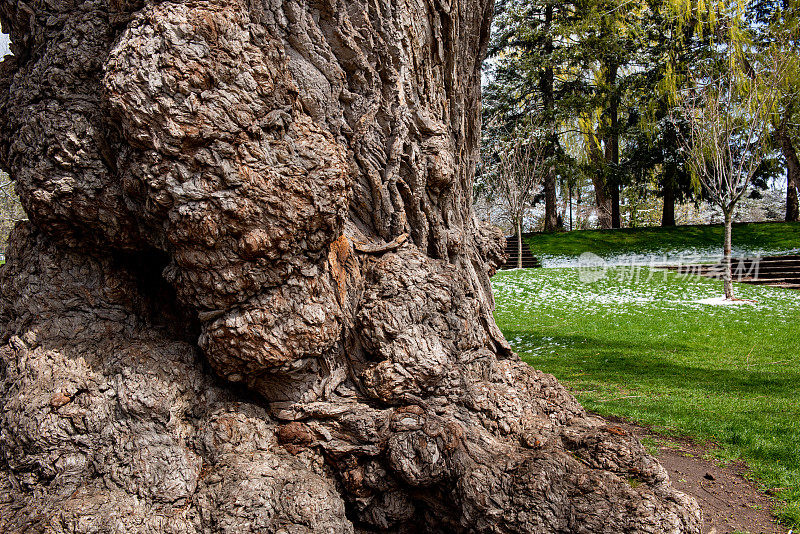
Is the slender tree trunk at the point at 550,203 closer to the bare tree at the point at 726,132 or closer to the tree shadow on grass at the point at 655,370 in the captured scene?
the bare tree at the point at 726,132

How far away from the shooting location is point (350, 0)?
3.08 meters

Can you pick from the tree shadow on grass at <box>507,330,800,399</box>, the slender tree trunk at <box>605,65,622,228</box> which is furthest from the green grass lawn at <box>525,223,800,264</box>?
the tree shadow on grass at <box>507,330,800,399</box>

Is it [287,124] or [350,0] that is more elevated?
[350,0]

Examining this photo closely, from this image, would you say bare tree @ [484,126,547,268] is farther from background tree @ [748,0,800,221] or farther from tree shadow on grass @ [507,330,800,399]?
tree shadow on grass @ [507,330,800,399]

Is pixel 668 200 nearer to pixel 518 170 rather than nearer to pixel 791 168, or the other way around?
pixel 791 168

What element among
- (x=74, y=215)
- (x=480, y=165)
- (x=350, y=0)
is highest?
(x=480, y=165)

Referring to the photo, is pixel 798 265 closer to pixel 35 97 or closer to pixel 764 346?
pixel 764 346

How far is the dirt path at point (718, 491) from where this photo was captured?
11.8 feet

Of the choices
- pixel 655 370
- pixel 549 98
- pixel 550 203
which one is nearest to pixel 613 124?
pixel 549 98

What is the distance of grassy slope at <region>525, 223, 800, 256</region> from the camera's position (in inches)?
928

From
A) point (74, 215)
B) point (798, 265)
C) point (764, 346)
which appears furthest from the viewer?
point (798, 265)

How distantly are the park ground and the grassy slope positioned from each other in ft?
0.57

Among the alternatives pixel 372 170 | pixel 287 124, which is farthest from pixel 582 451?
pixel 287 124

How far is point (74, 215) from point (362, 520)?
7.84 ft
